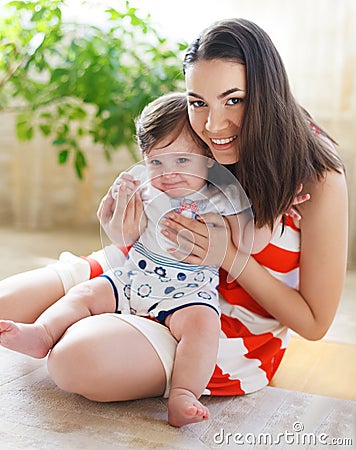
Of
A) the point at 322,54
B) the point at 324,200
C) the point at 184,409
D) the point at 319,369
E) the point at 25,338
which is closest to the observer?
the point at 184,409

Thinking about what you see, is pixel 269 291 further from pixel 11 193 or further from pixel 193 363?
pixel 11 193

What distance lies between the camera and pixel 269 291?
4.12ft

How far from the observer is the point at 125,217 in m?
1.18

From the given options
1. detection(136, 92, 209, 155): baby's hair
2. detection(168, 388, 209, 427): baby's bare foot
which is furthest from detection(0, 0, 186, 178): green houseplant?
detection(168, 388, 209, 427): baby's bare foot

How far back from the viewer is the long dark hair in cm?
110

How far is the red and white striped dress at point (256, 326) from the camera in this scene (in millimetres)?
1256

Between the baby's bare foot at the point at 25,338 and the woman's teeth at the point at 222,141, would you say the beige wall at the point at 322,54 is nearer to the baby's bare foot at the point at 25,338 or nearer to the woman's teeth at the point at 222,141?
the woman's teeth at the point at 222,141

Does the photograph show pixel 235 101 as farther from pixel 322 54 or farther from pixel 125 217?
pixel 322 54

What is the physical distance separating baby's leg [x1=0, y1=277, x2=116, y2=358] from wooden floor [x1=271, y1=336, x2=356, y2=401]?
365 mm

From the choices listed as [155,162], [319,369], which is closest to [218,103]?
[155,162]

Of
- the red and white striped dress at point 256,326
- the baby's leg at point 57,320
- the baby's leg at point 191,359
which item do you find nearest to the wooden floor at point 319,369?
the red and white striped dress at point 256,326

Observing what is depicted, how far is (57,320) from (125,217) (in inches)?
8.2

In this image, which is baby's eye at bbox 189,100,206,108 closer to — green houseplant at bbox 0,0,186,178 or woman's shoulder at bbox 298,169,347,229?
woman's shoulder at bbox 298,169,347,229

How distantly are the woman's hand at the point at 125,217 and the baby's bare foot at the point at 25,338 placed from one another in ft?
0.65
